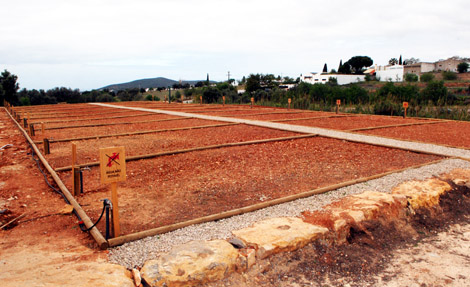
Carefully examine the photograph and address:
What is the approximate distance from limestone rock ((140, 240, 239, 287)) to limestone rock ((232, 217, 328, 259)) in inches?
9.6

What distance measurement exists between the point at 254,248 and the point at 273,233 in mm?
307

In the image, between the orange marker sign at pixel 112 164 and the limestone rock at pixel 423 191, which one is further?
the limestone rock at pixel 423 191

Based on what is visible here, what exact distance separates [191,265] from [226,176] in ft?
9.21

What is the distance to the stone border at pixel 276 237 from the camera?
2797mm

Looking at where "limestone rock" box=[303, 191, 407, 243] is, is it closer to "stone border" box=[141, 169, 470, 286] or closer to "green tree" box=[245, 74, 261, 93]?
"stone border" box=[141, 169, 470, 286]

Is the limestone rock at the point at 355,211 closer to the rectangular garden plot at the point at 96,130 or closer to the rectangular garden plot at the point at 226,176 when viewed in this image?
the rectangular garden plot at the point at 226,176

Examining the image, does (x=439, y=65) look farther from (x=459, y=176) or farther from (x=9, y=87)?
(x=459, y=176)

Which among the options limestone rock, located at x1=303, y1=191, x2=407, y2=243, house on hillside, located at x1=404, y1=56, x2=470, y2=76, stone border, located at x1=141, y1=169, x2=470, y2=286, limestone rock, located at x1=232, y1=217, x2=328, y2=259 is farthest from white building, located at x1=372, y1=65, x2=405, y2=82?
limestone rock, located at x1=232, y1=217, x2=328, y2=259

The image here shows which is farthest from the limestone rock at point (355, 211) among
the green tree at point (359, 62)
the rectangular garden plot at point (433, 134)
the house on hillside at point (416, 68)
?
the green tree at point (359, 62)

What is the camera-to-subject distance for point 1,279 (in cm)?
254

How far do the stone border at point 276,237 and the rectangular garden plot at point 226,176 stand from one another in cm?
76

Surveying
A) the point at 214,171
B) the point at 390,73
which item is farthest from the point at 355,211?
the point at 390,73

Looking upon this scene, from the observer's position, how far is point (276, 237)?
3279mm

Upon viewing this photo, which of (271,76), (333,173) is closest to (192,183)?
(333,173)
